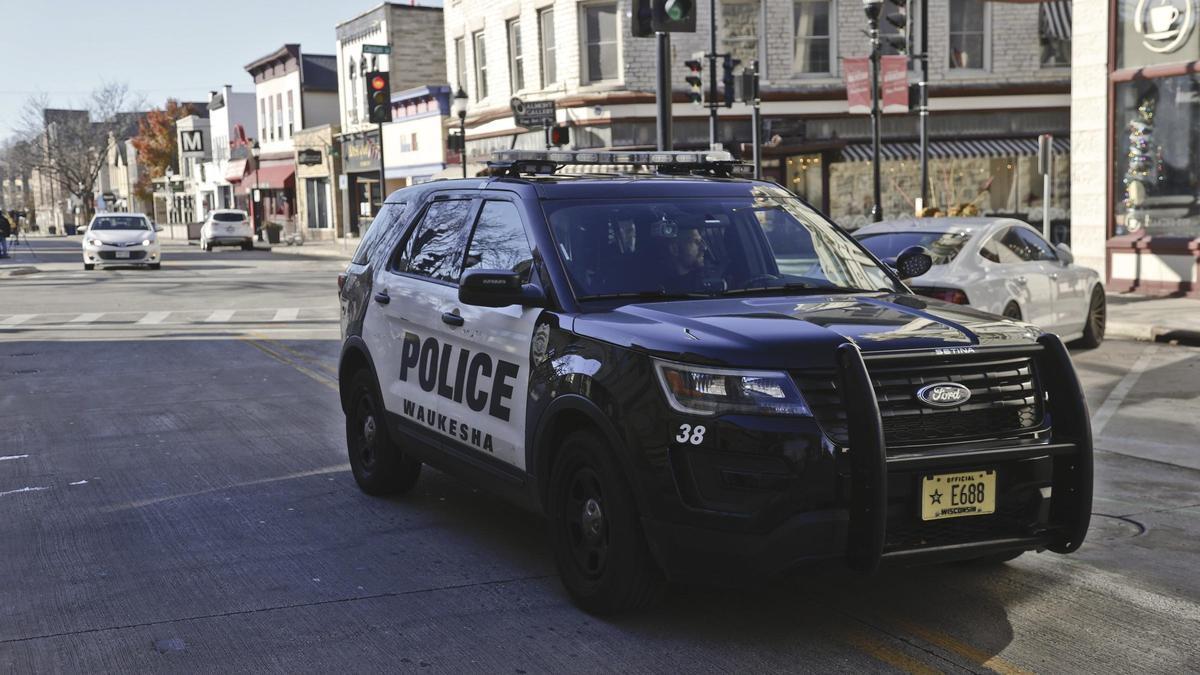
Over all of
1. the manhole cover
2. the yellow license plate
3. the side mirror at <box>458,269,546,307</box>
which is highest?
the side mirror at <box>458,269,546,307</box>

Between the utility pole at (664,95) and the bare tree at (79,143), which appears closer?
the utility pole at (664,95)

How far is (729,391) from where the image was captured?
189 inches

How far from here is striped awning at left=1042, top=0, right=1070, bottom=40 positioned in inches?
1363

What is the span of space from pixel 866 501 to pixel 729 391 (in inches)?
24.2

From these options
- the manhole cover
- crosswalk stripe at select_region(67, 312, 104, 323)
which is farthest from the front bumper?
crosswalk stripe at select_region(67, 312, 104, 323)

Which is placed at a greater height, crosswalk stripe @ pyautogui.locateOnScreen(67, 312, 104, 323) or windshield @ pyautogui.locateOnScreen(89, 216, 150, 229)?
windshield @ pyautogui.locateOnScreen(89, 216, 150, 229)

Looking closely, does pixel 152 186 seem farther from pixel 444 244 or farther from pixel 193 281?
pixel 444 244

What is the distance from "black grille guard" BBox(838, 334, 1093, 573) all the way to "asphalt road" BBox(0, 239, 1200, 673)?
428mm

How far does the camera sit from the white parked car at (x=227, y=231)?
171ft

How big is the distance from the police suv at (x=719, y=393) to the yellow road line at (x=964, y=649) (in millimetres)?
347

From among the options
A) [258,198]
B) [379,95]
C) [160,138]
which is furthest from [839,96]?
[160,138]

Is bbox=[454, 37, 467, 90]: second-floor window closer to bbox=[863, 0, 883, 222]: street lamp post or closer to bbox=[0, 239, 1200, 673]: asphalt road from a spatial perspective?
bbox=[863, 0, 883, 222]: street lamp post

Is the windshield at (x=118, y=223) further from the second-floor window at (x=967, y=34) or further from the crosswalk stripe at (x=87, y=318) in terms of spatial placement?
the second-floor window at (x=967, y=34)

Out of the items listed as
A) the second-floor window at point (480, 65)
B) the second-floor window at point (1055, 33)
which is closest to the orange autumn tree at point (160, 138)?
the second-floor window at point (480, 65)
